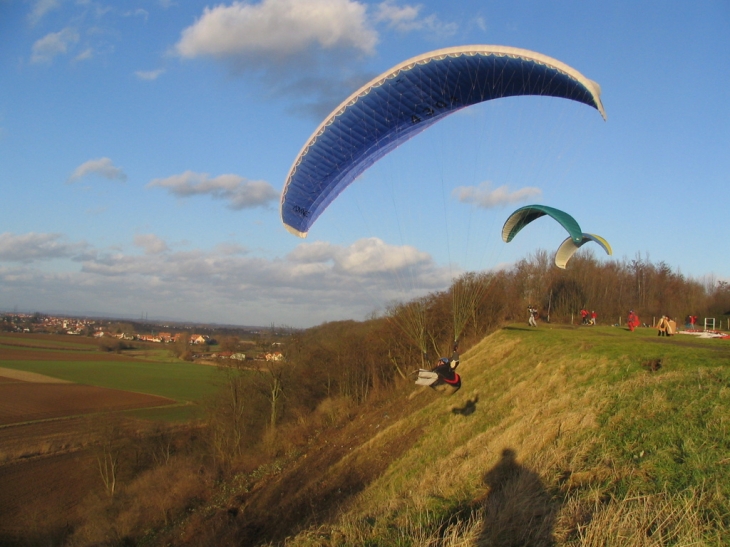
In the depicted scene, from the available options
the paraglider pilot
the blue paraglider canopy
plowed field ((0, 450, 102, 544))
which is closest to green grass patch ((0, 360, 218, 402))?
plowed field ((0, 450, 102, 544))

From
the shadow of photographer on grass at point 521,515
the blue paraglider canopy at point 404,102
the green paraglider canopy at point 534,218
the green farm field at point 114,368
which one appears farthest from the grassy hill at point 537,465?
the green farm field at point 114,368

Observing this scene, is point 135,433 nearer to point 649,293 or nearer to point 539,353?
point 539,353

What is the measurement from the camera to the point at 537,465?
5.67m

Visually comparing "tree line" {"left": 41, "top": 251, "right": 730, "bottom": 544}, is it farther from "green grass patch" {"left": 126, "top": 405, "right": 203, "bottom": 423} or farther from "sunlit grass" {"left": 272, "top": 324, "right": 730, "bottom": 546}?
"sunlit grass" {"left": 272, "top": 324, "right": 730, "bottom": 546}

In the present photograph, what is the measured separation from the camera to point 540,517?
432 centimetres

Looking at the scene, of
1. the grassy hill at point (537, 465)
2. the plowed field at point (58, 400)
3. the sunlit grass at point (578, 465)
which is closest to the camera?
the sunlit grass at point (578, 465)

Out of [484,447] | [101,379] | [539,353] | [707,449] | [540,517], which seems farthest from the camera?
[101,379]

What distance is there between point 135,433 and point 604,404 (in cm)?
2221

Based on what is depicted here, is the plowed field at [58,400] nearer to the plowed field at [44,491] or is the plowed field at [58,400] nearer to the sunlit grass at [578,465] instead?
the plowed field at [44,491]

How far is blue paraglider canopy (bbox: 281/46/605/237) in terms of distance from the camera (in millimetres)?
8953

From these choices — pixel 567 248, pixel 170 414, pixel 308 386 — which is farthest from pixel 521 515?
pixel 170 414

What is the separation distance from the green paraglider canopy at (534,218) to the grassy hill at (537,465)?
3.12 meters

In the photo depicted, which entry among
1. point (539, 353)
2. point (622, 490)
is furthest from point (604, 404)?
point (539, 353)

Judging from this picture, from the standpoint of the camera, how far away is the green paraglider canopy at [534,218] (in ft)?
47.5
